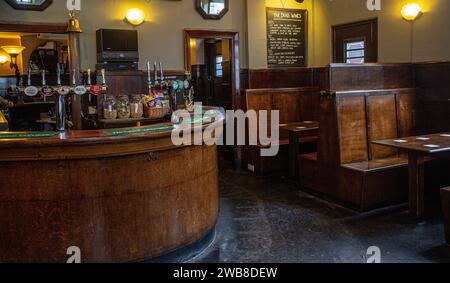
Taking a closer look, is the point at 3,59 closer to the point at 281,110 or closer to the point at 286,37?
the point at 286,37

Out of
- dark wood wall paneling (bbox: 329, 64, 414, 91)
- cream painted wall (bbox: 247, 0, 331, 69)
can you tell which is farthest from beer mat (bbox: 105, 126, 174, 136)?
cream painted wall (bbox: 247, 0, 331, 69)

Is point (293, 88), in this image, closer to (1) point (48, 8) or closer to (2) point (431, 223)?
(2) point (431, 223)

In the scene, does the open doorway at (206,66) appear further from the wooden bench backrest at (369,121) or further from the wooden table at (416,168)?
the wooden table at (416,168)

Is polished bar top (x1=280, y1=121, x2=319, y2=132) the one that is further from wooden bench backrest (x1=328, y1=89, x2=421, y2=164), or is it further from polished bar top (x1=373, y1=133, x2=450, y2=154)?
polished bar top (x1=373, y1=133, x2=450, y2=154)

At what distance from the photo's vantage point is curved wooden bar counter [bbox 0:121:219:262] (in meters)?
2.88

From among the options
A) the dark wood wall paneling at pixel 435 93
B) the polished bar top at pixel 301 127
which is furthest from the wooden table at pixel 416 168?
the polished bar top at pixel 301 127

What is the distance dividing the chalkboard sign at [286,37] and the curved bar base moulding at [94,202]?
4.73 m

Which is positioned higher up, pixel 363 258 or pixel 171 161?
pixel 171 161

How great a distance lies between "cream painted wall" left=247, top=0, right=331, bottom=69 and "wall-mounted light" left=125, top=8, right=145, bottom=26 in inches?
75.2

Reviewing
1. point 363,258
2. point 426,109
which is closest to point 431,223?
point 363,258

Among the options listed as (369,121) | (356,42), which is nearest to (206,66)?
(356,42)

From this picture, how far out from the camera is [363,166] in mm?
4797

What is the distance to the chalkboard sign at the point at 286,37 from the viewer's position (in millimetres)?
7604

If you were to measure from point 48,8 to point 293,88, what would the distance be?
404cm
